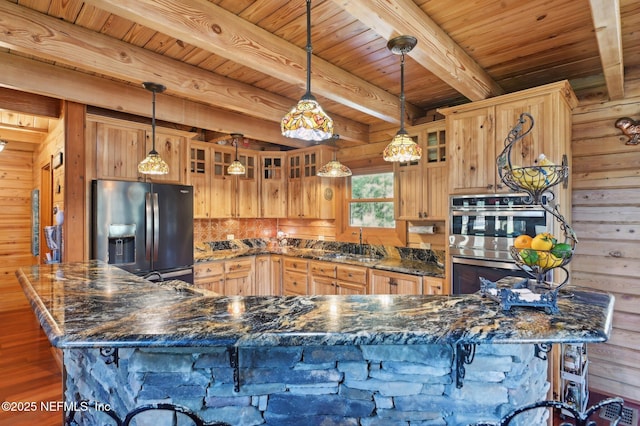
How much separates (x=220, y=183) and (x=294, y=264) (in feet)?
5.31

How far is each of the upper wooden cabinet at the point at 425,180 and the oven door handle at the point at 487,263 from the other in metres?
0.66

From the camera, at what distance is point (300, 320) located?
4.04ft

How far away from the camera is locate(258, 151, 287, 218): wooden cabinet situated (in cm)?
532

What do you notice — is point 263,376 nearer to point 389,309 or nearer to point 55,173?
point 389,309

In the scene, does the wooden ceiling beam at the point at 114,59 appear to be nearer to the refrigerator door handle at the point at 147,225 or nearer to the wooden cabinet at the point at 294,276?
the refrigerator door handle at the point at 147,225

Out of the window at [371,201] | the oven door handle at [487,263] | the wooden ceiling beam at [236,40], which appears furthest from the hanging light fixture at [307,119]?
the window at [371,201]

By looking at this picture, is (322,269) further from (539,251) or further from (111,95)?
(539,251)

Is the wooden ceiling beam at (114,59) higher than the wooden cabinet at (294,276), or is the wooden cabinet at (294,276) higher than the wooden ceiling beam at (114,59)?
the wooden ceiling beam at (114,59)

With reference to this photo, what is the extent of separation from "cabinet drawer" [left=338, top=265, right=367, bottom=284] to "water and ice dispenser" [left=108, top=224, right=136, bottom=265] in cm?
234

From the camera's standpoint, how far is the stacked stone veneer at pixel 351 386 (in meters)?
1.22

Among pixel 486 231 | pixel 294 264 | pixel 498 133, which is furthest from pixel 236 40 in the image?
pixel 294 264

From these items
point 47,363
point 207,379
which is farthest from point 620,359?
point 47,363

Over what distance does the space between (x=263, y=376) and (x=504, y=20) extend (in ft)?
7.92

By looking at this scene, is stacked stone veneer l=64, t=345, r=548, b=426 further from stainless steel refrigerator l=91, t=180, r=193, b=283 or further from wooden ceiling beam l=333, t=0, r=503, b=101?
stainless steel refrigerator l=91, t=180, r=193, b=283
